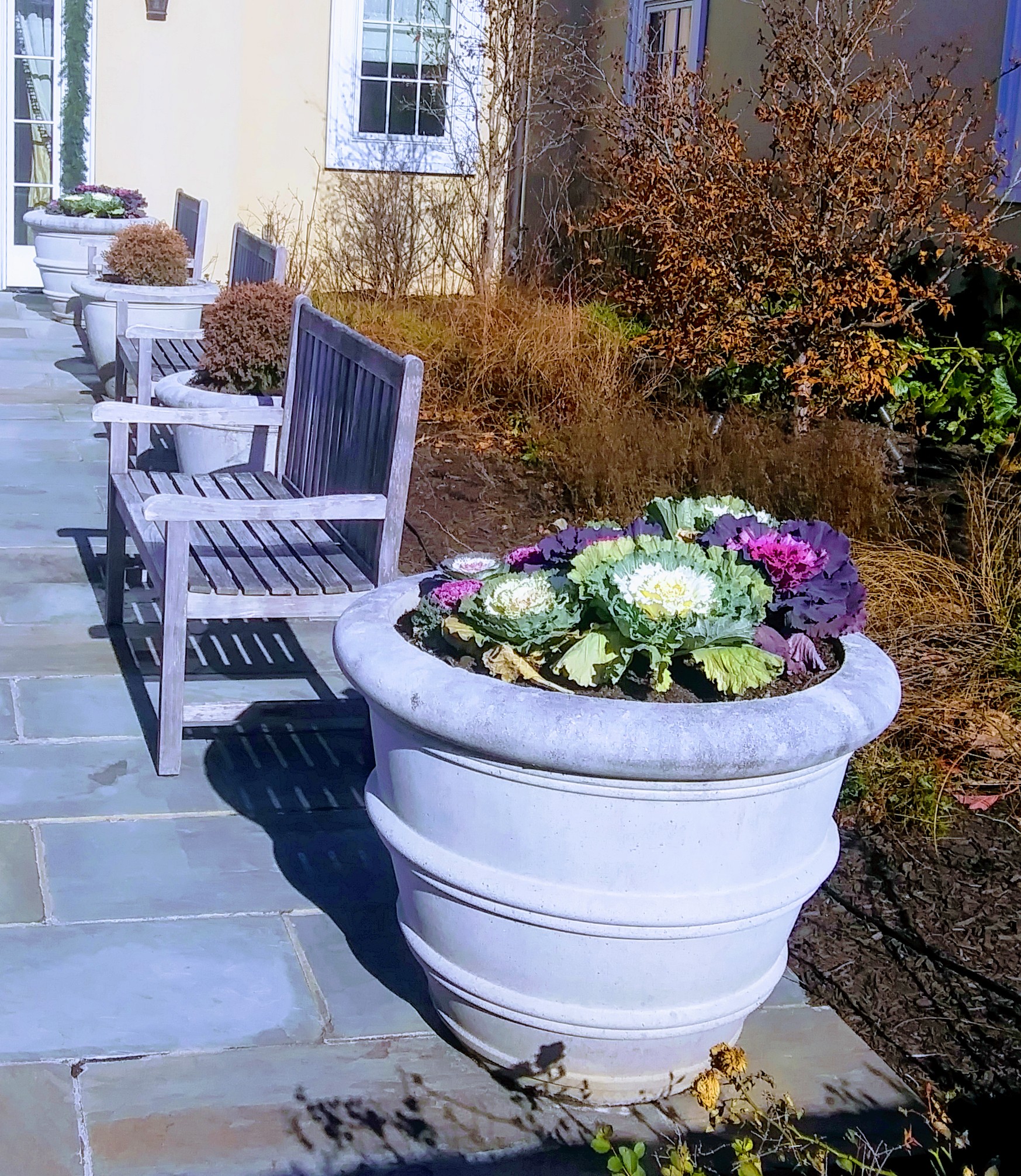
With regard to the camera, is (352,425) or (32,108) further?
(32,108)

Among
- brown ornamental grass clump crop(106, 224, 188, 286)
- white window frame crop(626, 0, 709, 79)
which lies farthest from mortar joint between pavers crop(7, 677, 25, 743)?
white window frame crop(626, 0, 709, 79)

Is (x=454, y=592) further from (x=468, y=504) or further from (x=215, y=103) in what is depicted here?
(x=215, y=103)

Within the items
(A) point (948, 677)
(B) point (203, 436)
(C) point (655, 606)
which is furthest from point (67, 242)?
(C) point (655, 606)

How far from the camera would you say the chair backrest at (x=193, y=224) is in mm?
9188

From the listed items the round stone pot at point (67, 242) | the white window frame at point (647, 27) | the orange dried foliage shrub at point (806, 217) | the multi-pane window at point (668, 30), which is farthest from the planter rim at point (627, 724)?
the white window frame at point (647, 27)

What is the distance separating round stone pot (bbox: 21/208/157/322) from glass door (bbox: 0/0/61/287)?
1.23 meters

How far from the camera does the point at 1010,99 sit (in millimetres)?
7898

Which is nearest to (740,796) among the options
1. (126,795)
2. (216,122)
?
(126,795)

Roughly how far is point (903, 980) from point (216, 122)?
1108cm

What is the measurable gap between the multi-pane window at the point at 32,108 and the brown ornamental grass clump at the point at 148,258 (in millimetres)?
4476

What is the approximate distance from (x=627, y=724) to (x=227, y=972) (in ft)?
3.92

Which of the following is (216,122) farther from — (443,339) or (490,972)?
(490,972)

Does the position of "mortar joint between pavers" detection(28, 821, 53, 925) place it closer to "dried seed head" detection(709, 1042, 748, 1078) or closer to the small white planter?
"dried seed head" detection(709, 1042, 748, 1078)

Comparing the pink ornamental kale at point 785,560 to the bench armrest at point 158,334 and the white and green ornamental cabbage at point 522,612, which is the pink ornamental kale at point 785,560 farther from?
the bench armrest at point 158,334
